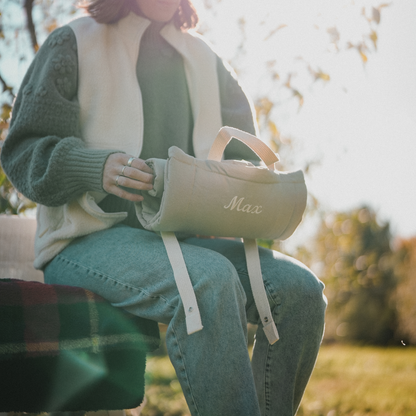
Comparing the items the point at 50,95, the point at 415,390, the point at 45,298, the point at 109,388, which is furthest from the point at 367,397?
the point at 50,95

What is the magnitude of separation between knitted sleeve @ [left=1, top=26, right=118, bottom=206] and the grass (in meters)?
1.55

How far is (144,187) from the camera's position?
1011 millimetres

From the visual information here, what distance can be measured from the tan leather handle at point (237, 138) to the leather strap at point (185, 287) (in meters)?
0.25

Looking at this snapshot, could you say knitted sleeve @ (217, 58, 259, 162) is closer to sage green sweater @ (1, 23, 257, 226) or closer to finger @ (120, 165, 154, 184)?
sage green sweater @ (1, 23, 257, 226)

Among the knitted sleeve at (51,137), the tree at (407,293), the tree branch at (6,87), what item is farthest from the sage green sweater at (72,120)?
the tree at (407,293)

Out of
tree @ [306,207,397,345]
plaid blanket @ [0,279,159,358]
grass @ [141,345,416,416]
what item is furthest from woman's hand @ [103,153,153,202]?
tree @ [306,207,397,345]

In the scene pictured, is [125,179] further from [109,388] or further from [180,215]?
[109,388]

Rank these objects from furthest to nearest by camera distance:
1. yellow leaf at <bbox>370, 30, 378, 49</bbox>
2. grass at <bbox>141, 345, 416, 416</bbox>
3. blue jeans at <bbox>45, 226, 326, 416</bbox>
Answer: grass at <bbox>141, 345, 416, 416</bbox> < yellow leaf at <bbox>370, 30, 378, 49</bbox> < blue jeans at <bbox>45, 226, 326, 416</bbox>

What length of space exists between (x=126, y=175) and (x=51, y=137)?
0.89 ft

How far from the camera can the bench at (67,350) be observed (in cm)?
98

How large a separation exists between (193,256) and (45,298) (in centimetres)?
36

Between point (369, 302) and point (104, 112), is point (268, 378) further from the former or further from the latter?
point (369, 302)

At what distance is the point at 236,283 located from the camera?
1.00m

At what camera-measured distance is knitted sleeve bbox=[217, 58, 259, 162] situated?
4.73ft
